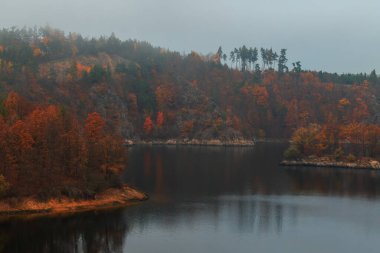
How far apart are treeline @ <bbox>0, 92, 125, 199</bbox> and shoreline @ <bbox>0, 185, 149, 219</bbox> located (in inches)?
55.2

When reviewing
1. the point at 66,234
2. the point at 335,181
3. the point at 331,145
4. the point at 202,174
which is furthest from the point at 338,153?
the point at 66,234

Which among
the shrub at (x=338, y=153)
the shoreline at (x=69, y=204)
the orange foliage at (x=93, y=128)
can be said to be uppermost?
the orange foliage at (x=93, y=128)

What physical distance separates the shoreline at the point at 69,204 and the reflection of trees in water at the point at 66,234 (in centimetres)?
371

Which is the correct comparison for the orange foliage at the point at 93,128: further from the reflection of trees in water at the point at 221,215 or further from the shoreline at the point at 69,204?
the reflection of trees in water at the point at 221,215

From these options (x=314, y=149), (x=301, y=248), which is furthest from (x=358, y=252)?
(x=314, y=149)

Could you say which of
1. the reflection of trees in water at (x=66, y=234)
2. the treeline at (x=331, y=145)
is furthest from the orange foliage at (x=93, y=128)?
the treeline at (x=331, y=145)

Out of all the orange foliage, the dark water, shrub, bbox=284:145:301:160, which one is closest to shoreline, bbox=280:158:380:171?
shrub, bbox=284:145:301:160

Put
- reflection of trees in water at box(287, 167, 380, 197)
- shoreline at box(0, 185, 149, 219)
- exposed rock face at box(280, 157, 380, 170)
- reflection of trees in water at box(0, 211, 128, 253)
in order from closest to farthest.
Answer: reflection of trees in water at box(0, 211, 128, 253), shoreline at box(0, 185, 149, 219), reflection of trees in water at box(287, 167, 380, 197), exposed rock face at box(280, 157, 380, 170)

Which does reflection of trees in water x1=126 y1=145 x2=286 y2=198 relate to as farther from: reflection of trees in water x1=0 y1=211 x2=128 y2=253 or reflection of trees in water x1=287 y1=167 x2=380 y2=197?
reflection of trees in water x1=0 y1=211 x2=128 y2=253

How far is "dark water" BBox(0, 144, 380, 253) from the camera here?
68.2 m

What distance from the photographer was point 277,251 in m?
67.4

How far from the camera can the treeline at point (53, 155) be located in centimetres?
8175

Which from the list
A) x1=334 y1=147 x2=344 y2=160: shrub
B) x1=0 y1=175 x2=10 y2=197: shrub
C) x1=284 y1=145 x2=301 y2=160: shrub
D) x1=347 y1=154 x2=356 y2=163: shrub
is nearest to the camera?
x1=0 y1=175 x2=10 y2=197: shrub

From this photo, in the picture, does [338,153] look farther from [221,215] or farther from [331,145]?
[221,215]
